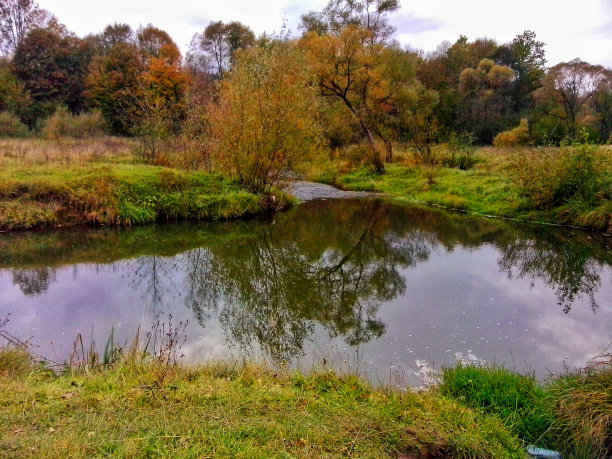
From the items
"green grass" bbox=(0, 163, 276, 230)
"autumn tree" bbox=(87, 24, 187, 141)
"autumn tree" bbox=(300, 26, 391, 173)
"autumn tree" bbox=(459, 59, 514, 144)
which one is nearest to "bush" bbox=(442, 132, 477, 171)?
"autumn tree" bbox=(300, 26, 391, 173)

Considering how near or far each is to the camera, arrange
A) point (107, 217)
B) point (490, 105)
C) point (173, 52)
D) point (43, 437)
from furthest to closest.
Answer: point (173, 52) < point (490, 105) < point (107, 217) < point (43, 437)

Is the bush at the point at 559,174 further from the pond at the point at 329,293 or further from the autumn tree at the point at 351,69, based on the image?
the autumn tree at the point at 351,69

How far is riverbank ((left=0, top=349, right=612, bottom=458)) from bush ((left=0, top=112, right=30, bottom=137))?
82.4 ft

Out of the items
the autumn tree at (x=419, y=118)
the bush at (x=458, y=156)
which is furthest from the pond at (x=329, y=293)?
the autumn tree at (x=419, y=118)

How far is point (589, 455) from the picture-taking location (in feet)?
12.5

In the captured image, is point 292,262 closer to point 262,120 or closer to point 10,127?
point 262,120

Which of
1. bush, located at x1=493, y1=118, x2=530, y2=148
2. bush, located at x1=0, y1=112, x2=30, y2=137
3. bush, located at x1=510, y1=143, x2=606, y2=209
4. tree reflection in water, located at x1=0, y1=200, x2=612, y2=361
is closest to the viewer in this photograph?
tree reflection in water, located at x1=0, y1=200, x2=612, y2=361

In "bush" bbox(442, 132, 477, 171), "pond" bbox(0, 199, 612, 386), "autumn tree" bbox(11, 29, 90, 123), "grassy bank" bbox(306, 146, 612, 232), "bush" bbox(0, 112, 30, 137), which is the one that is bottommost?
"pond" bbox(0, 199, 612, 386)

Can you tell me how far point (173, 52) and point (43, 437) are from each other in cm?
4295

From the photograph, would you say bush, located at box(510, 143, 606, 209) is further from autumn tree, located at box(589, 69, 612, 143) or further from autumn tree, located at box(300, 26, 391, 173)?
autumn tree, located at box(589, 69, 612, 143)

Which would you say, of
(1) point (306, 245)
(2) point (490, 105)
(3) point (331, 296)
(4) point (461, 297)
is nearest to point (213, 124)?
(1) point (306, 245)

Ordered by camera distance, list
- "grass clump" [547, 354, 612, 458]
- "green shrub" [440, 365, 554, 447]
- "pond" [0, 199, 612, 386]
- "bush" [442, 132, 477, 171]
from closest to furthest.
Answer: "grass clump" [547, 354, 612, 458] < "green shrub" [440, 365, 554, 447] < "pond" [0, 199, 612, 386] < "bush" [442, 132, 477, 171]

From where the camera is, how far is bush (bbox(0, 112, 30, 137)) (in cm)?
2506

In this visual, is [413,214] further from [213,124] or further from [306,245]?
[213,124]
